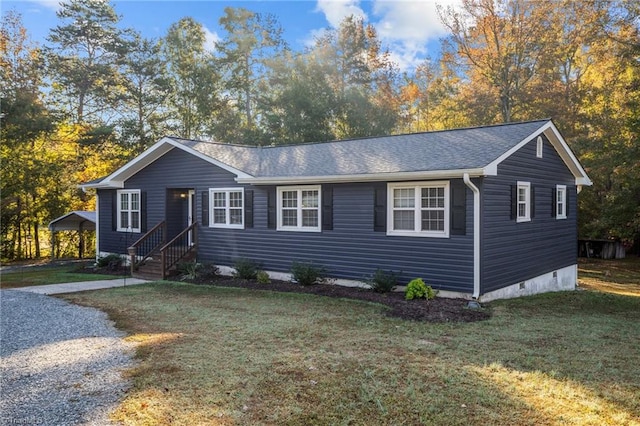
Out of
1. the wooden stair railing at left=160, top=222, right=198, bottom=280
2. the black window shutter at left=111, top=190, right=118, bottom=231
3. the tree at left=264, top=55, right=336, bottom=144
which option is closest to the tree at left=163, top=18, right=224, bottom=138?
the tree at left=264, top=55, right=336, bottom=144

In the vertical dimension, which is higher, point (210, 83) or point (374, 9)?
point (374, 9)

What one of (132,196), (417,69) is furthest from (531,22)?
(132,196)

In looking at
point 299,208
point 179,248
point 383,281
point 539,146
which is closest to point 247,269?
point 299,208

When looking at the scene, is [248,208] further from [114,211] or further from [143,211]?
[114,211]

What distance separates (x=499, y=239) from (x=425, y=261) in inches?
68.4

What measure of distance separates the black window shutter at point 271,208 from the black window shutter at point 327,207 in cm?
164

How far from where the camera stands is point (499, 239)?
1005 centimetres

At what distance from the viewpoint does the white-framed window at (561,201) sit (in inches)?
519

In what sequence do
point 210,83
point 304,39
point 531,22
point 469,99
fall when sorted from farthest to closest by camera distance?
point 304,39
point 210,83
point 469,99
point 531,22

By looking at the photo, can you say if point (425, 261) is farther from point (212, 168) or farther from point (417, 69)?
point (417, 69)

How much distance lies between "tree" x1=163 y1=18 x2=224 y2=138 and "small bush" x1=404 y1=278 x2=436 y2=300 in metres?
22.1

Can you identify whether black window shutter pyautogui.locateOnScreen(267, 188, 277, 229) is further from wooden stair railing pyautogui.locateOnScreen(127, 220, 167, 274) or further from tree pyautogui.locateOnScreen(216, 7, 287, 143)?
tree pyautogui.locateOnScreen(216, 7, 287, 143)

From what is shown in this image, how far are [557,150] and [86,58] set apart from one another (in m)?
24.7

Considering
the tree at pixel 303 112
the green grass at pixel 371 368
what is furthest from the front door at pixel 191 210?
the tree at pixel 303 112
